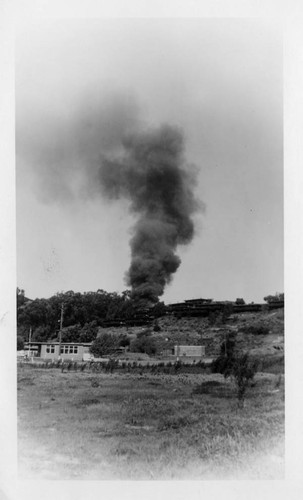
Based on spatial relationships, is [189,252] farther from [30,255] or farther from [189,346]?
[30,255]

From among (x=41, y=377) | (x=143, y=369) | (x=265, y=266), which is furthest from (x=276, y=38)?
(x=41, y=377)

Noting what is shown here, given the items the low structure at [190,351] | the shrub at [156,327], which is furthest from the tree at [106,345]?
the low structure at [190,351]

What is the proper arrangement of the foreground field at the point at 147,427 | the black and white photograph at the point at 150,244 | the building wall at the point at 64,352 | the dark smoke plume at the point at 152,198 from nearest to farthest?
the foreground field at the point at 147,427
the black and white photograph at the point at 150,244
the dark smoke plume at the point at 152,198
the building wall at the point at 64,352

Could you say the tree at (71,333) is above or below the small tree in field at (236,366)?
above

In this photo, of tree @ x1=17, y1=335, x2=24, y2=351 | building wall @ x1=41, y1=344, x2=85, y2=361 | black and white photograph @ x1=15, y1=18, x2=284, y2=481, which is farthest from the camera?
building wall @ x1=41, y1=344, x2=85, y2=361

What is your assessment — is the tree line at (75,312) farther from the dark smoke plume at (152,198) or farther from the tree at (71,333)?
the dark smoke plume at (152,198)

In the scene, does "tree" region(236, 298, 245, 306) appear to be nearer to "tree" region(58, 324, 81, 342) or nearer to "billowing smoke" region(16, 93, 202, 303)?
"billowing smoke" region(16, 93, 202, 303)

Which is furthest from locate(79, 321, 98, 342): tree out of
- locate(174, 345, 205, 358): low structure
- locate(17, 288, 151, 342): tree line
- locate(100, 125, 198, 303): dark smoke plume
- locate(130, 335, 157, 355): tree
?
locate(174, 345, 205, 358): low structure
